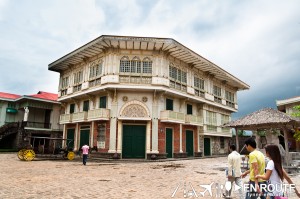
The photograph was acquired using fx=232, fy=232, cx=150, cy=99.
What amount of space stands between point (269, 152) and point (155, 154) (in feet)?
51.0

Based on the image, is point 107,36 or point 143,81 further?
point 143,81

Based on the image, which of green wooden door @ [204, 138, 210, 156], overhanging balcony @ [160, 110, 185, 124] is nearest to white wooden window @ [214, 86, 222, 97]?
green wooden door @ [204, 138, 210, 156]

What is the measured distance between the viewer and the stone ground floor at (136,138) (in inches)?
754

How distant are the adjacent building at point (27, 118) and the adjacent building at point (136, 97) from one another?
15.3 feet

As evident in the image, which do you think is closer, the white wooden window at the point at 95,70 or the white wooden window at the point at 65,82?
the white wooden window at the point at 95,70

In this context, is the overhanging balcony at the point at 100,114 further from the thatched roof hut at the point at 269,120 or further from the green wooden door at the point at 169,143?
the thatched roof hut at the point at 269,120

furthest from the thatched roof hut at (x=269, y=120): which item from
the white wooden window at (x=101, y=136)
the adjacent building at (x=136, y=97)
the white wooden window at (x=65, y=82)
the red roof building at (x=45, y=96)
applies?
the red roof building at (x=45, y=96)

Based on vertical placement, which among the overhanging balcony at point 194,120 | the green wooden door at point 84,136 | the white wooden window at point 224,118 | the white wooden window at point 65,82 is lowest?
the green wooden door at point 84,136

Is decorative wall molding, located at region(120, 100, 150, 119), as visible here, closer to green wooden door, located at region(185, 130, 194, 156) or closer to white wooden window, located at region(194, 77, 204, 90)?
green wooden door, located at region(185, 130, 194, 156)

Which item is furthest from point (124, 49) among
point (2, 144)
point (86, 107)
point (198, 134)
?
point (2, 144)

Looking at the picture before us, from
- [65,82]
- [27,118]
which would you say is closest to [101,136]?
[65,82]

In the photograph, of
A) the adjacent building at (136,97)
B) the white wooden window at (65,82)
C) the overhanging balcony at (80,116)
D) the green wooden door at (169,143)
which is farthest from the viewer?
the white wooden window at (65,82)

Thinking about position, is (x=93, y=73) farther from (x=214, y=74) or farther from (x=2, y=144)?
(x=2, y=144)

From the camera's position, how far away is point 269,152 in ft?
12.9
